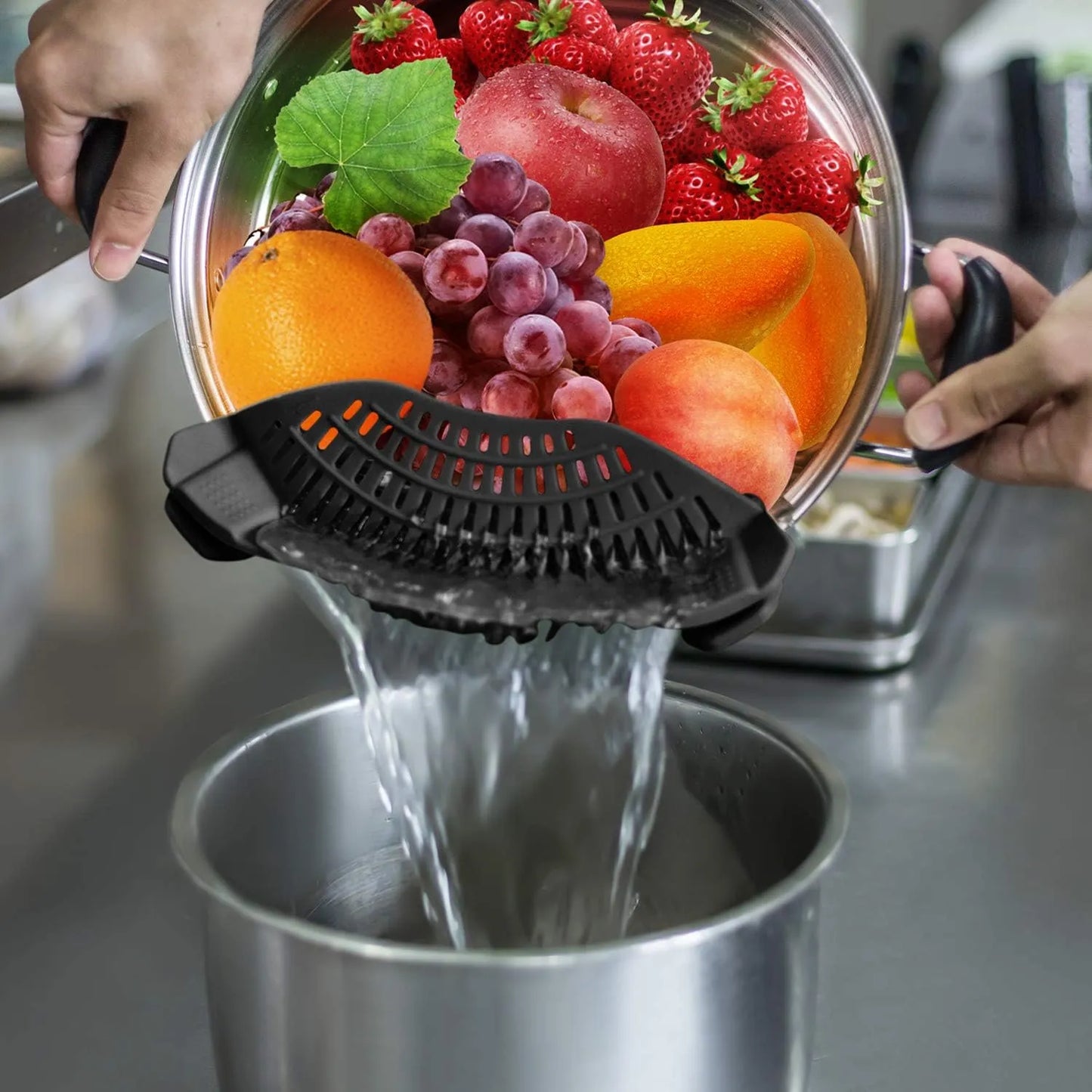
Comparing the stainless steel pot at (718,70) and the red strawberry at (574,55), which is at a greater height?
the red strawberry at (574,55)

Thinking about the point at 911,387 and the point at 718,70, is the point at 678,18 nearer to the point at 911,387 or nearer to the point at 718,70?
the point at 718,70

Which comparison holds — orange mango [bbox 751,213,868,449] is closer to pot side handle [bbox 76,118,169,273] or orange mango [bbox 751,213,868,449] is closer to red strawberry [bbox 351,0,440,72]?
red strawberry [bbox 351,0,440,72]

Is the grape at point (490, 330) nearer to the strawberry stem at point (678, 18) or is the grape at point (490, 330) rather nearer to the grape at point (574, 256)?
the grape at point (574, 256)

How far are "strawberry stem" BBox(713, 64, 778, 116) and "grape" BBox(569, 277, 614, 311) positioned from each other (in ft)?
0.47

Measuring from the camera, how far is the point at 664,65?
0.69m

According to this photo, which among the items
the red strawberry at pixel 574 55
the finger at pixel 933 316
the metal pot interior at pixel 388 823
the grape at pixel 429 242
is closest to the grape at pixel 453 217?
the grape at pixel 429 242

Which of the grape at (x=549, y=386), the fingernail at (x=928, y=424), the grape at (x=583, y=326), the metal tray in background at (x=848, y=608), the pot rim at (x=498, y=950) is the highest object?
the grape at (x=583, y=326)

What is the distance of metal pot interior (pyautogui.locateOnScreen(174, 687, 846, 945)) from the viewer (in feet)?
1.86

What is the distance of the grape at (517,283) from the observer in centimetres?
58

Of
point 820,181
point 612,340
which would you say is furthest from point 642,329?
point 820,181

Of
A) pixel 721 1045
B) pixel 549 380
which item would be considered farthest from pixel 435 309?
pixel 721 1045

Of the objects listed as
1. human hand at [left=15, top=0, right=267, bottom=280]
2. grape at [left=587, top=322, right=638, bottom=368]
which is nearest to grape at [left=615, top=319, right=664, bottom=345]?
grape at [left=587, top=322, right=638, bottom=368]

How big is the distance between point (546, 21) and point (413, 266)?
0.52ft

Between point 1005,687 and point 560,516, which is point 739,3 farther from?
point 1005,687
